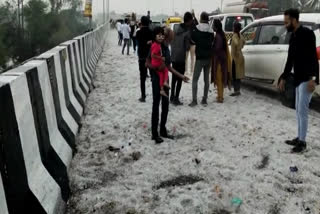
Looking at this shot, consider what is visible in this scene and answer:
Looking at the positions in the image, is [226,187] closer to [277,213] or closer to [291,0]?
[277,213]

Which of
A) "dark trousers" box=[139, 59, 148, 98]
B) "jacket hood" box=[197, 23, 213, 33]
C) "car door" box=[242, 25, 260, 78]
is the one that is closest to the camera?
"jacket hood" box=[197, 23, 213, 33]

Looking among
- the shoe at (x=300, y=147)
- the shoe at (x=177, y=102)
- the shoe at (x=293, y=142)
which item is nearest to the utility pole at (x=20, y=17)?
the shoe at (x=177, y=102)

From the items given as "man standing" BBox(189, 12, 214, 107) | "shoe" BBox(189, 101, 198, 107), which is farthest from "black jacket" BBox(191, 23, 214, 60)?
"shoe" BBox(189, 101, 198, 107)

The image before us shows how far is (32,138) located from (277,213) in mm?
2299

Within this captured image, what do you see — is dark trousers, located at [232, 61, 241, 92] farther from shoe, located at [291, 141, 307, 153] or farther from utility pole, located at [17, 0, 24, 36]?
utility pole, located at [17, 0, 24, 36]

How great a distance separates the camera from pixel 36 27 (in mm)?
66812

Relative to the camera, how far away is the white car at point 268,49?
8383mm

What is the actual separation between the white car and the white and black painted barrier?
4947 mm

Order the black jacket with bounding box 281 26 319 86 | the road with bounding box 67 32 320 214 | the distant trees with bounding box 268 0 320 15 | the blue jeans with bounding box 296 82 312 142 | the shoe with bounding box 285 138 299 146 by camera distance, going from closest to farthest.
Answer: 1. the road with bounding box 67 32 320 214
2. the black jacket with bounding box 281 26 319 86
3. the blue jeans with bounding box 296 82 312 142
4. the shoe with bounding box 285 138 299 146
5. the distant trees with bounding box 268 0 320 15

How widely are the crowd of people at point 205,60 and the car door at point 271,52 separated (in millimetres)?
427

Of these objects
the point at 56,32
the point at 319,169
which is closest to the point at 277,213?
the point at 319,169

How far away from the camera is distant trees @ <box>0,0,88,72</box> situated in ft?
190

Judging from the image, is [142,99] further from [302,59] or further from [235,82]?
[302,59]

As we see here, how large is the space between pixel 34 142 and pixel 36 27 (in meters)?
67.4
